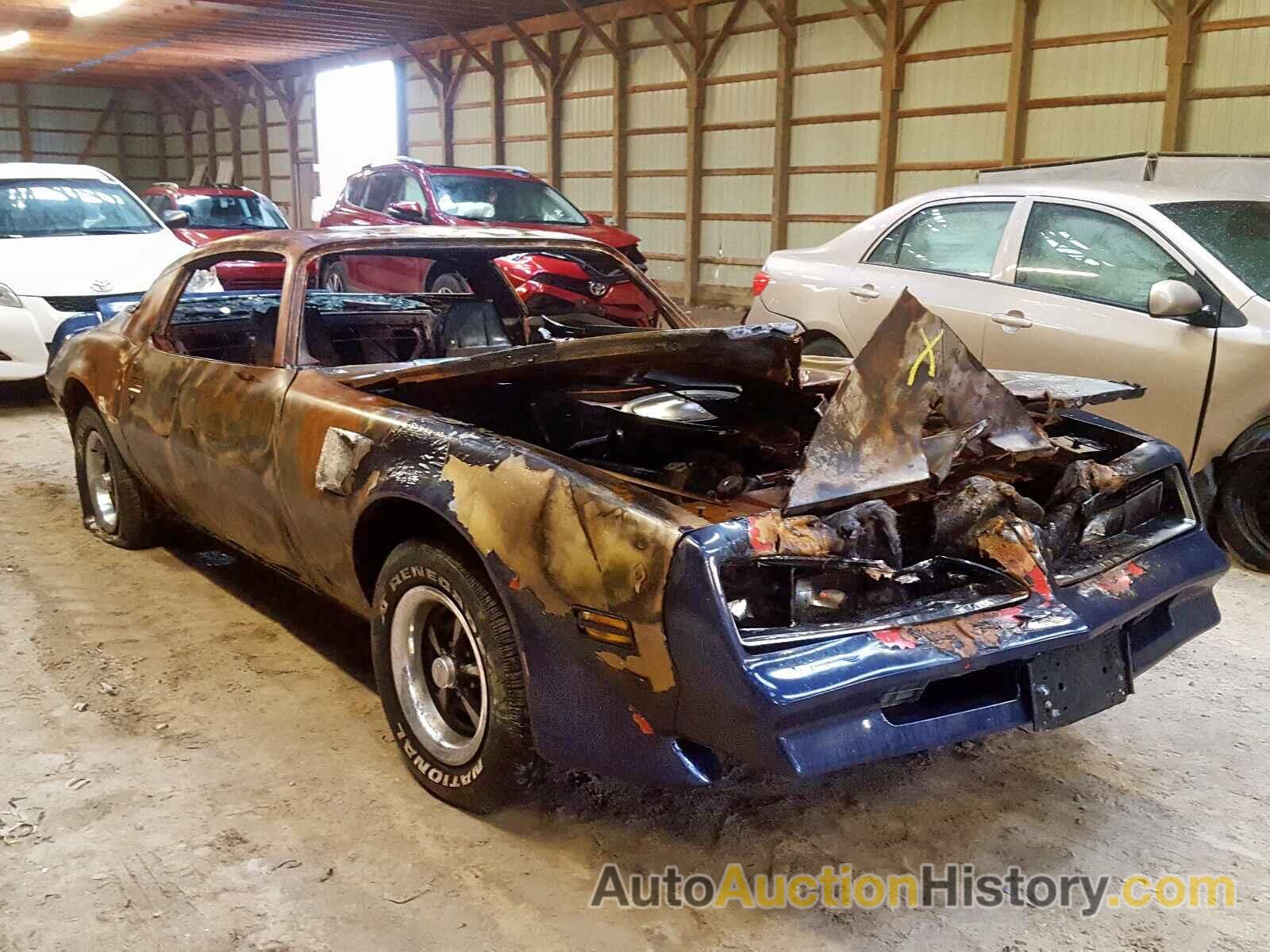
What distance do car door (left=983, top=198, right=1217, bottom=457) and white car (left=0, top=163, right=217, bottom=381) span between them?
5.44 meters

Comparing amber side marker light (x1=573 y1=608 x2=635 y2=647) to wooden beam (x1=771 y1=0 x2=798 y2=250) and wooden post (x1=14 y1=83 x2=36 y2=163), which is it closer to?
wooden beam (x1=771 y1=0 x2=798 y2=250)

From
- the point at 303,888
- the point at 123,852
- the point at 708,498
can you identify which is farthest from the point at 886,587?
the point at 123,852

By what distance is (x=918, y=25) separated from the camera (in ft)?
38.2

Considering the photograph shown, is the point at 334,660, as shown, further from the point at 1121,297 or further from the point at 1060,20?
the point at 1060,20

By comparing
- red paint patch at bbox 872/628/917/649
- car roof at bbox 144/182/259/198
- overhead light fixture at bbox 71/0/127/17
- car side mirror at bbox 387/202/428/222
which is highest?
overhead light fixture at bbox 71/0/127/17

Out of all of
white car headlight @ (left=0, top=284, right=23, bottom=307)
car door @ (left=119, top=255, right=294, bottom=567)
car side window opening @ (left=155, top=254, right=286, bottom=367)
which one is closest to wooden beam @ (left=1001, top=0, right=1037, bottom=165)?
car side window opening @ (left=155, top=254, right=286, bottom=367)

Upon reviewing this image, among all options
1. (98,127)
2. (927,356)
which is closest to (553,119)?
(927,356)

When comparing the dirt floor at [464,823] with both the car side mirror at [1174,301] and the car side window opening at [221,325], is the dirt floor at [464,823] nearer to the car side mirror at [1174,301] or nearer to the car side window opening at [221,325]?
the car side window opening at [221,325]

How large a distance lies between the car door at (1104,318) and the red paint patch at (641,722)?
3.38 meters

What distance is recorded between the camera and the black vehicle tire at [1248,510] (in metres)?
4.52

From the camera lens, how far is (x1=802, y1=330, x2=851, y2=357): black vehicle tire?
20.0ft

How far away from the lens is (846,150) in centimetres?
1273

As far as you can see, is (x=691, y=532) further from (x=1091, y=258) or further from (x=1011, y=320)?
(x=1091, y=258)

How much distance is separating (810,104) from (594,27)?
12.0ft
